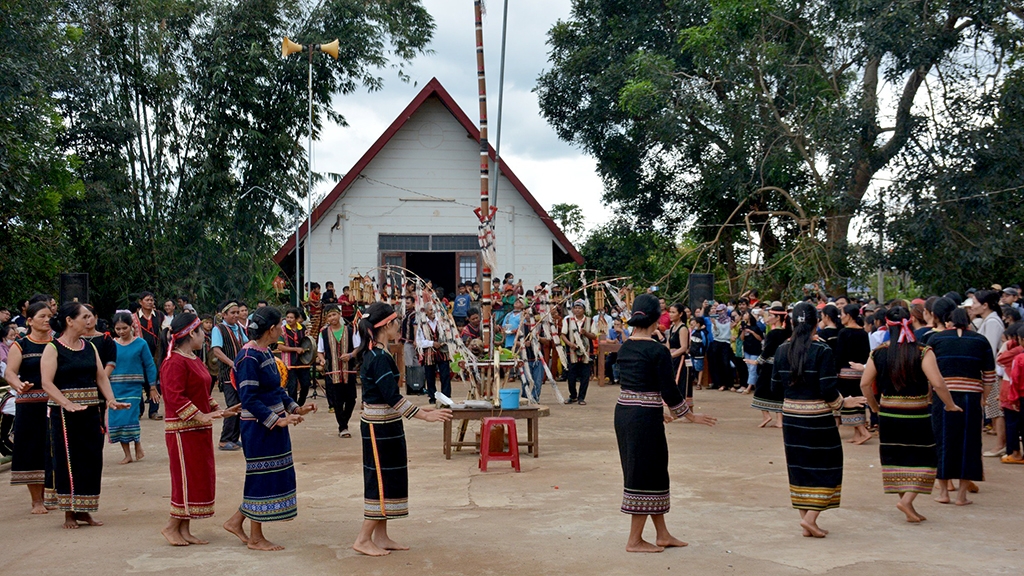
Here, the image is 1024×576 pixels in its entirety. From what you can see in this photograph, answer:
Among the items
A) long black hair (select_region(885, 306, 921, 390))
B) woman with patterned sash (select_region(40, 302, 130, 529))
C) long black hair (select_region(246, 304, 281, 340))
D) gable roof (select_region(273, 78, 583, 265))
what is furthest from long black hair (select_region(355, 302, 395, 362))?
gable roof (select_region(273, 78, 583, 265))

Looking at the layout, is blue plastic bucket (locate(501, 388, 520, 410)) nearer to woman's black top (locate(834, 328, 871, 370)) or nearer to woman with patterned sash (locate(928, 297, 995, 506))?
woman's black top (locate(834, 328, 871, 370))

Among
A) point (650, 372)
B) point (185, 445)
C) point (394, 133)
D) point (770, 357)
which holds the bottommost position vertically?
point (185, 445)

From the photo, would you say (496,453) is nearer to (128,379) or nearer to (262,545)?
(262,545)

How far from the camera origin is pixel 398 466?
6.89 meters

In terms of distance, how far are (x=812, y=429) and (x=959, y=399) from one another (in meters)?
2.09

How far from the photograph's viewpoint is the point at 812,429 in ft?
23.8

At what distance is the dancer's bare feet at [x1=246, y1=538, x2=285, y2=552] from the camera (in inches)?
273

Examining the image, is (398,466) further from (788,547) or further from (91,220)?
(91,220)

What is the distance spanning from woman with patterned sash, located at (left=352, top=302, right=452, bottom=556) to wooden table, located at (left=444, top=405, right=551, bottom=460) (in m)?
3.22

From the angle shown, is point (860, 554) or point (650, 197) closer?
point (860, 554)

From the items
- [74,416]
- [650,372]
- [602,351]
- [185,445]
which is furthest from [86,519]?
[602,351]

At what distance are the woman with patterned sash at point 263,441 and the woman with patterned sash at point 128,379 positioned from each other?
4456 mm

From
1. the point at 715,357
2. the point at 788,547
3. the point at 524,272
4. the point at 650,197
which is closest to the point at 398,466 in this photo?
the point at 788,547

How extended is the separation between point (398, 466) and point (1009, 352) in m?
7.15
